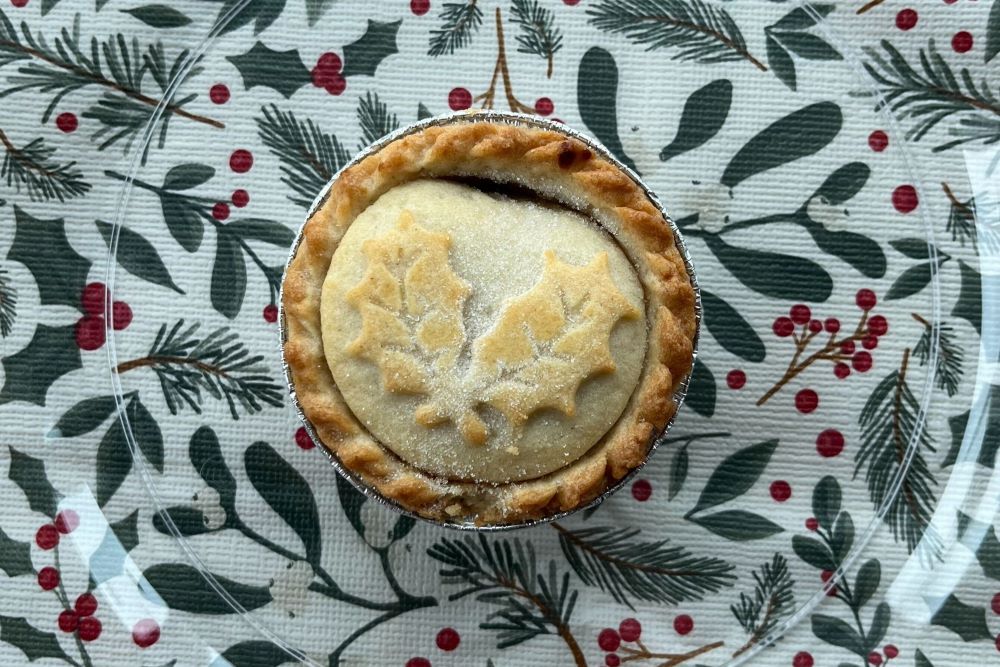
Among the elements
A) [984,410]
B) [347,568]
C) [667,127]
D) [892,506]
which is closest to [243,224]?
[347,568]

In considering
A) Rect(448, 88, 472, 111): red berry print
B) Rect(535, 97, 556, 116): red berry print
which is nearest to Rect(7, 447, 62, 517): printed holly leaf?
Rect(448, 88, 472, 111): red berry print

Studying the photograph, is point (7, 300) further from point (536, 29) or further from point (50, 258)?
point (536, 29)

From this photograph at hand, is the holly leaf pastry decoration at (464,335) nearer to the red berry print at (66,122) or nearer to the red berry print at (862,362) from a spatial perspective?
the red berry print at (862,362)

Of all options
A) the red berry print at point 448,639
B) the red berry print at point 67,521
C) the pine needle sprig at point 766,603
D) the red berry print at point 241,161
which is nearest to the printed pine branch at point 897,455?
the pine needle sprig at point 766,603

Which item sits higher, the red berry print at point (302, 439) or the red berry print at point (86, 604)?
the red berry print at point (302, 439)

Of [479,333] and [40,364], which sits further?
[40,364]

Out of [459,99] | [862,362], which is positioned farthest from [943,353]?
[459,99]

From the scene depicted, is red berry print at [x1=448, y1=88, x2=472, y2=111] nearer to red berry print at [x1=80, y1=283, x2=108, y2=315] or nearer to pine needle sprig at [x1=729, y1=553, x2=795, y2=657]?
red berry print at [x1=80, y1=283, x2=108, y2=315]
